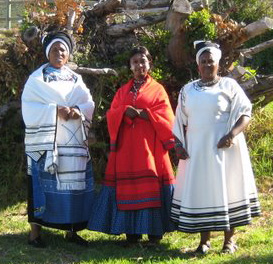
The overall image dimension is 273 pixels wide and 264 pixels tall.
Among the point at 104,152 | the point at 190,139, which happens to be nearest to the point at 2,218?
the point at 104,152

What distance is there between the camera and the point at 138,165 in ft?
21.0

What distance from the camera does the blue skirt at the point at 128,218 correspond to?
21.0 feet

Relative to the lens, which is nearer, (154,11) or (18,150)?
(18,150)

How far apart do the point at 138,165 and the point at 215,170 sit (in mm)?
845

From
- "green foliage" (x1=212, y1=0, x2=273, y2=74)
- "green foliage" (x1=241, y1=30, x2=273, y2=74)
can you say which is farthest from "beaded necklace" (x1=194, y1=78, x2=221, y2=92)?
"green foliage" (x1=241, y1=30, x2=273, y2=74)

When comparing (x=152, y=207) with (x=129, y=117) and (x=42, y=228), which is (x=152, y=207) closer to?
(x=129, y=117)

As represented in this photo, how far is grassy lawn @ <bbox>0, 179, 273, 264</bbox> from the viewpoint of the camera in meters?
6.00

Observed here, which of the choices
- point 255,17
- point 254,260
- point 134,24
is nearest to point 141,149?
point 254,260

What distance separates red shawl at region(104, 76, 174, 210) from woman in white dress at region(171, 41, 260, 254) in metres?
0.43

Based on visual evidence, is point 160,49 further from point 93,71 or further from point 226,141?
point 226,141

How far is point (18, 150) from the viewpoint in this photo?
8711 mm

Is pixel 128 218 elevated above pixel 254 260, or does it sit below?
above

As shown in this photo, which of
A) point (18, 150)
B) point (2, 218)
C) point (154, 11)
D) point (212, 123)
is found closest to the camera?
point (212, 123)

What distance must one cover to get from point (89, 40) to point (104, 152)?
5.22 feet
